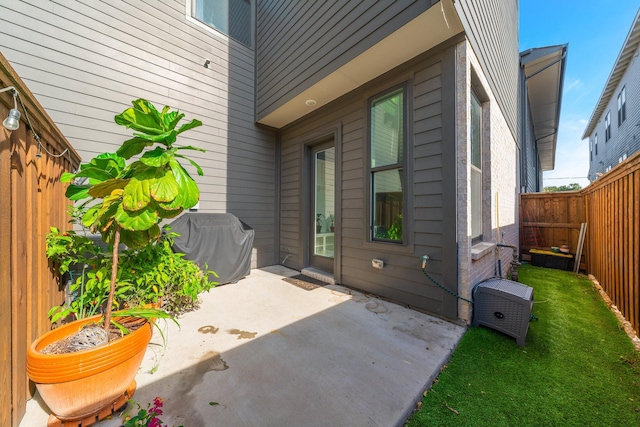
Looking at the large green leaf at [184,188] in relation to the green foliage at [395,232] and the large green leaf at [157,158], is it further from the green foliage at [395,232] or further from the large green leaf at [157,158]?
the green foliage at [395,232]

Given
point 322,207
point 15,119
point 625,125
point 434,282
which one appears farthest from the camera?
point 625,125

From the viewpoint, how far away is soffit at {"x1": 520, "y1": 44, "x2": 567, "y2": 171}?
703cm

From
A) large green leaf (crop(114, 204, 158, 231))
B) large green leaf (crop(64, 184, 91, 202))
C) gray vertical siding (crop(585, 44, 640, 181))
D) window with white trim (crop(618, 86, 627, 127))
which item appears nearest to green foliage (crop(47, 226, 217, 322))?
large green leaf (crop(64, 184, 91, 202))

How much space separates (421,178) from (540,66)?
27.1ft

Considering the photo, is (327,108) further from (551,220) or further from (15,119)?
(551,220)

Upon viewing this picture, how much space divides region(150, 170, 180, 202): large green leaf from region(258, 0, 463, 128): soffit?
2694 mm

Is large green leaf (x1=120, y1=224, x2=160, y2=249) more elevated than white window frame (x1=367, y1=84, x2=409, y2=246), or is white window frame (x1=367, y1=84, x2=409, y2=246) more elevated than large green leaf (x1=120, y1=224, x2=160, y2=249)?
white window frame (x1=367, y1=84, x2=409, y2=246)

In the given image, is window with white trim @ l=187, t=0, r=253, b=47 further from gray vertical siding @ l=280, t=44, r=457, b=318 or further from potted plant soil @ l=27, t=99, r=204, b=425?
potted plant soil @ l=27, t=99, r=204, b=425

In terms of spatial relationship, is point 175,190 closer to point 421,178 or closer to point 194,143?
point 421,178

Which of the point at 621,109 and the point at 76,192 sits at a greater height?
the point at 621,109

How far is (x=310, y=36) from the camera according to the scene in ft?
12.3

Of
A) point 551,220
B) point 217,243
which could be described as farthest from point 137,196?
point 551,220

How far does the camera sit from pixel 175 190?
57.9 inches

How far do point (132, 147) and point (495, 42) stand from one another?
5241 mm
